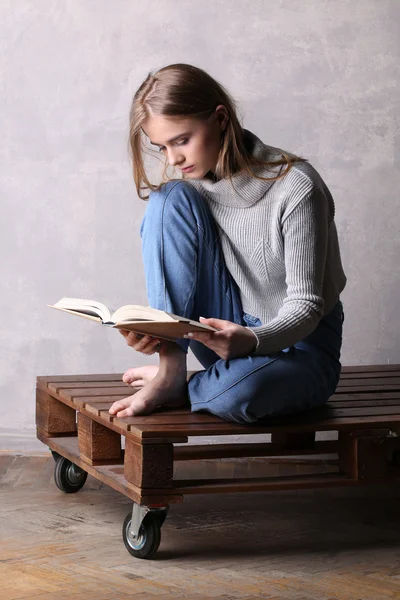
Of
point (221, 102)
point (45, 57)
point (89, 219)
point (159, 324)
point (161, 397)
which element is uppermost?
point (45, 57)

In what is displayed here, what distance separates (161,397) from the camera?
241 centimetres

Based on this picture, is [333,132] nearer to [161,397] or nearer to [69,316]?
[69,316]

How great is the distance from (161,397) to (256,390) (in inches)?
11.1

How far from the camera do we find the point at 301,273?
2301 millimetres

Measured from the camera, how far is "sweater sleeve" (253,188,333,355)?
88.7 inches

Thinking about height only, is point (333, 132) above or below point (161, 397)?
above

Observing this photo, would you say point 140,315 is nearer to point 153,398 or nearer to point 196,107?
point 153,398

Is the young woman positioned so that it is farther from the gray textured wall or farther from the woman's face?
the gray textured wall

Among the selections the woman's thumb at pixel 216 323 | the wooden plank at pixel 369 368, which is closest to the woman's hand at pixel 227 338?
the woman's thumb at pixel 216 323

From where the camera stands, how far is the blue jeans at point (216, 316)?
2.28 m

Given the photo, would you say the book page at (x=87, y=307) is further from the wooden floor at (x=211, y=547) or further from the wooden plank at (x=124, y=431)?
the wooden floor at (x=211, y=547)

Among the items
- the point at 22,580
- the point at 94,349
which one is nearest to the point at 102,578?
the point at 22,580

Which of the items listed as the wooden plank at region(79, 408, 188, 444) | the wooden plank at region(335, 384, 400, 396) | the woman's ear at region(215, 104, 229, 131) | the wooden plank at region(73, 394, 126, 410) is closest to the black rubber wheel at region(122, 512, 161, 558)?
the wooden plank at region(79, 408, 188, 444)

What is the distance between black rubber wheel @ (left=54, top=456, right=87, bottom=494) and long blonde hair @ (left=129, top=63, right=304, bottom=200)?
1040 millimetres
